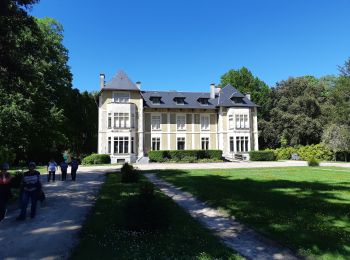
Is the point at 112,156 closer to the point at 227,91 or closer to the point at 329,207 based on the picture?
the point at 227,91

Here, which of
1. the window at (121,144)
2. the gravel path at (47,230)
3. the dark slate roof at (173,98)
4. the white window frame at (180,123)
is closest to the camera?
the gravel path at (47,230)

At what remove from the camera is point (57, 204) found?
1153 cm

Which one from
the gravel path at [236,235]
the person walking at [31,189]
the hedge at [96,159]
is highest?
the hedge at [96,159]

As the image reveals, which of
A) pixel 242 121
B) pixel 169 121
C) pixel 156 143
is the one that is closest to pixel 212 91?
pixel 242 121

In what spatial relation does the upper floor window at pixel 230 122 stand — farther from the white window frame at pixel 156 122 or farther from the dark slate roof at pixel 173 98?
the white window frame at pixel 156 122

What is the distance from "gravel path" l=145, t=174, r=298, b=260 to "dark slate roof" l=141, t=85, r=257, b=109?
35.5 metres

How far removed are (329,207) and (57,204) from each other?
8623 mm

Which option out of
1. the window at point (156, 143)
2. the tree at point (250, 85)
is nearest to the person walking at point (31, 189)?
the window at point (156, 143)

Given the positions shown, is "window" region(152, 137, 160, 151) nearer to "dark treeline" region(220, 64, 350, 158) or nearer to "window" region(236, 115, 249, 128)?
"window" region(236, 115, 249, 128)

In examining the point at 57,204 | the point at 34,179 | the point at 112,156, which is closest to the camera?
the point at 34,179

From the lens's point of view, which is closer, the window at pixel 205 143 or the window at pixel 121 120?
the window at pixel 121 120

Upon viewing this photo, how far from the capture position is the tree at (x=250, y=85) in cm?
5824

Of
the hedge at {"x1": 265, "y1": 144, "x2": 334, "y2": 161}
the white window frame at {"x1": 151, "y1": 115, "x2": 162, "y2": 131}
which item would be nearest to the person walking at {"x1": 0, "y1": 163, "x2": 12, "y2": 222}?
the white window frame at {"x1": 151, "y1": 115, "x2": 162, "y2": 131}

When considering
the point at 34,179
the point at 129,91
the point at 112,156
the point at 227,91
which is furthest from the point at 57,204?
the point at 227,91
